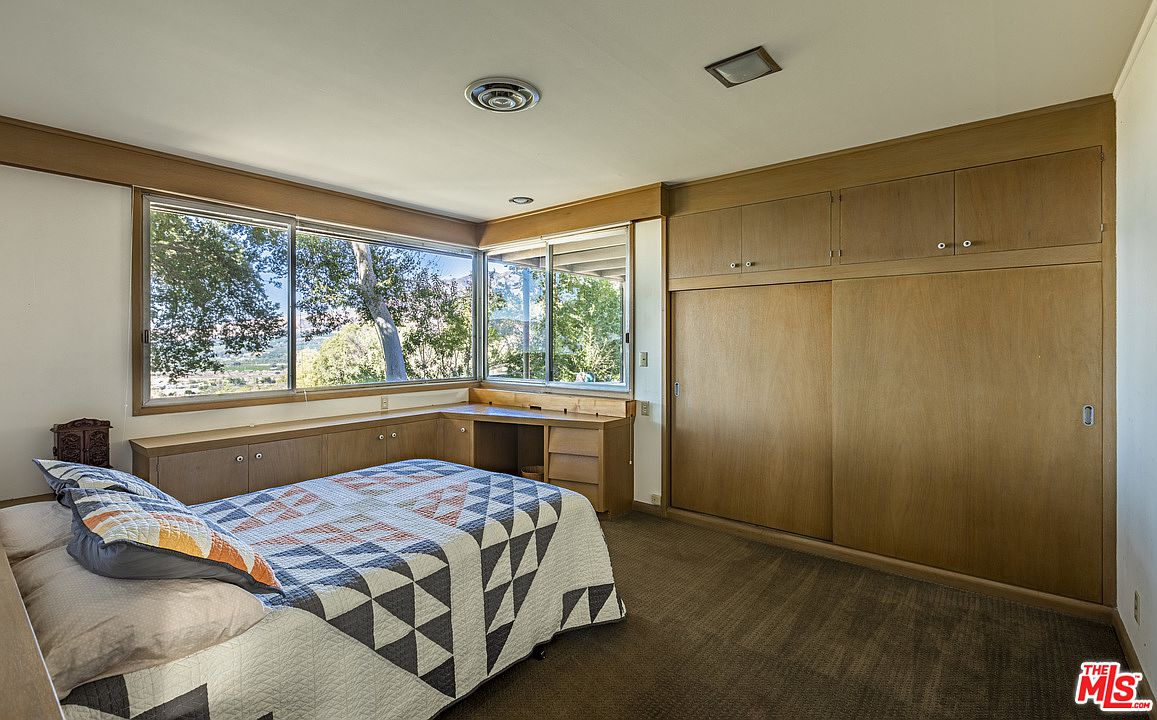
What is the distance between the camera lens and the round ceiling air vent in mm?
2541

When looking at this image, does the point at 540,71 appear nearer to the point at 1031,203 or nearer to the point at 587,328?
the point at 1031,203

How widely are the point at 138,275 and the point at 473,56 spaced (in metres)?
2.66

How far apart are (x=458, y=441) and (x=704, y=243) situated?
2.54 m

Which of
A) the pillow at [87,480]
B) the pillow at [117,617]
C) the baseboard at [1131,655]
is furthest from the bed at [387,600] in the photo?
the baseboard at [1131,655]

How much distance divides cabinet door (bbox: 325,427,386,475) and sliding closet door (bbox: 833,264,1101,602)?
10.6 feet

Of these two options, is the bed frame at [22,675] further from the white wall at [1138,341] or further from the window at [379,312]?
the window at [379,312]

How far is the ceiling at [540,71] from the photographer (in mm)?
2033

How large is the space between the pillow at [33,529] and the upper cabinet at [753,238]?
3.61 metres

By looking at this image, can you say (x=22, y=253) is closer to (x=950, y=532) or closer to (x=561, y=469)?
(x=561, y=469)

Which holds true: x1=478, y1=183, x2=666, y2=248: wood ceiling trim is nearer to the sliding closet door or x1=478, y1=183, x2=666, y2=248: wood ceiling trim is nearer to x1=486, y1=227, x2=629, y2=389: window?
x1=486, y1=227, x2=629, y2=389: window

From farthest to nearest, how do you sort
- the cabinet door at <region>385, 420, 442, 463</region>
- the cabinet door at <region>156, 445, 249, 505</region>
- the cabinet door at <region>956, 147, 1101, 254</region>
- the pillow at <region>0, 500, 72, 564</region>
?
the cabinet door at <region>385, 420, 442, 463</region>
the cabinet door at <region>156, 445, 249, 505</region>
the cabinet door at <region>956, 147, 1101, 254</region>
the pillow at <region>0, 500, 72, 564</region>

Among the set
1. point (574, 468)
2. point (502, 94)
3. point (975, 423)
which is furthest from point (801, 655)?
point (502, 94)

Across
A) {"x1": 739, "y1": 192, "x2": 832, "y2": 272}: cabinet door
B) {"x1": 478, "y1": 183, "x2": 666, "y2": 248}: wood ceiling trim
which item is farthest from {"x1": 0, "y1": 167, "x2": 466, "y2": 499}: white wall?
{"x1": 739, "y1": 192, "x2": 832, "y2": 272}: cabinet door

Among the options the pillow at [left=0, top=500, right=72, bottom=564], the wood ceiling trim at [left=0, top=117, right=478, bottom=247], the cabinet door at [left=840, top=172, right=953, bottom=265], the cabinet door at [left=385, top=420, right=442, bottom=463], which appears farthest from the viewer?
the cabinet door at [left=385, top=420, right=442, bottom=463]
